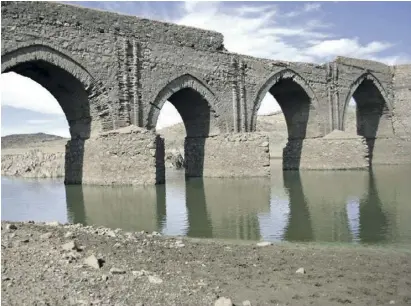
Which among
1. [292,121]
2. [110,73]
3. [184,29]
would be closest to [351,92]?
[292,121]

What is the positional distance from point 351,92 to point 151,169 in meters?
13.7

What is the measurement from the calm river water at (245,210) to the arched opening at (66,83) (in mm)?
1322

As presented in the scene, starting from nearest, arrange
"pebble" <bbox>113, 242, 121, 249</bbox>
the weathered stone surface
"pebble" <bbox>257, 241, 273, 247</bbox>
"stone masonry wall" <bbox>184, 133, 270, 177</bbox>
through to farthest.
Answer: "pebble" <bbox>113, 242, 121, 249</bbox>, "pebble" <bbox>257, 241, 273, 247</bbox>, "stone masonry wall" <bbox>184, 133, 270, 177</bbox>, the weathered stone surface

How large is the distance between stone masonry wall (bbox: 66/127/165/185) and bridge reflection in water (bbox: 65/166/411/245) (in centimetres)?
46

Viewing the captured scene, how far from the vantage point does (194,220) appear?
27.7ft

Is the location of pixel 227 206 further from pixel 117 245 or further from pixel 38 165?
pixel 38 165

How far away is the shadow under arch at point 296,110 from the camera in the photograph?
21.6 meters

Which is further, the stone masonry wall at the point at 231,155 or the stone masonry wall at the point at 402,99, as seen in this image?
the stone masonry wall at the point at 402,99

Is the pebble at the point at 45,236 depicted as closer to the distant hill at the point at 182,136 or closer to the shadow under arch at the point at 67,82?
the shadow under arch at the point at 67,82

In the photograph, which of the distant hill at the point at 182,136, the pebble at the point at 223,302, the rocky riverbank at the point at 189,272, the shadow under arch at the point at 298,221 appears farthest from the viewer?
the distant hill at the point at 182,136

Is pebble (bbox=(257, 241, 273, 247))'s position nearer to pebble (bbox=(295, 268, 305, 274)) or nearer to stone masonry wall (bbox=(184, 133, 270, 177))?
pebble (bbox=(295, 268, 305, 274))

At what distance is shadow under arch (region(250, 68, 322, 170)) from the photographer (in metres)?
21.6

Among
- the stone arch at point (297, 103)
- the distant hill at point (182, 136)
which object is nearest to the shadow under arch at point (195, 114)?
the stone arch at point (297, 103)

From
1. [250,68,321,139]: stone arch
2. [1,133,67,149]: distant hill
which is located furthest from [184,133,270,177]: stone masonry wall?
[1,133,67,149]: distant hill
